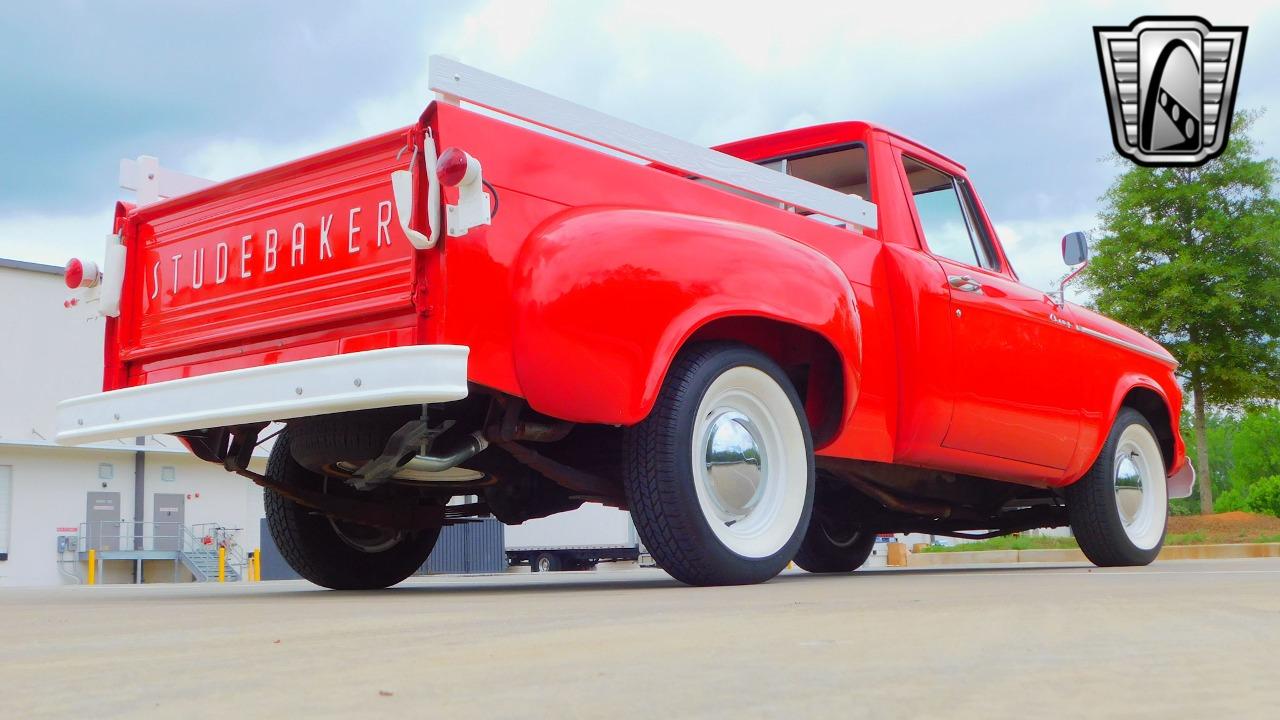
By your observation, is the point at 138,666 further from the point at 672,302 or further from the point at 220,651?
the point at 672,302

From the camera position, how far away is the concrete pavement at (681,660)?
4.91 feet

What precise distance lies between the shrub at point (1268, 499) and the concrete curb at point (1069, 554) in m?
5.66

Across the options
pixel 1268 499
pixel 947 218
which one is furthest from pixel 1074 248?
pixel 1268 499

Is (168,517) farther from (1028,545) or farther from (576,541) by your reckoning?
(1028,545)

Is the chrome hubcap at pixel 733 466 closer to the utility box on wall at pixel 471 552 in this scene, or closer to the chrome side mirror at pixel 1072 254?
the chrome side mirror at pixel 1072 254

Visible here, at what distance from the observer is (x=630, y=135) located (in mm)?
4402

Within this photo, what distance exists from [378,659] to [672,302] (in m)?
2.27

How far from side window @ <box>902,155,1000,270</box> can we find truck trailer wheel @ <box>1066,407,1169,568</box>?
4.30 ft

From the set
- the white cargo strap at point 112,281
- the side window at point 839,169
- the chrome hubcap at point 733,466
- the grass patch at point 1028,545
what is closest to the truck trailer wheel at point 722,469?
the chrome hubcap at point 733,466

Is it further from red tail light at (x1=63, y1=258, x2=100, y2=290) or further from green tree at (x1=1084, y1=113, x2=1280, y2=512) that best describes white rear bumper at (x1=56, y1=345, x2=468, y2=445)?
green tree at (x1=1084, y1=113, x2=1280, y2=512)

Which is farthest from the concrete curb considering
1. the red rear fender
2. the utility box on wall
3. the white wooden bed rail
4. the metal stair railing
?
the metal stair railing

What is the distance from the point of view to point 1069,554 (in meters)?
13.7

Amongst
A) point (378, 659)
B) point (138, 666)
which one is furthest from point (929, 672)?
point (138, 666)

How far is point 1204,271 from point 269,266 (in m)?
21.0
